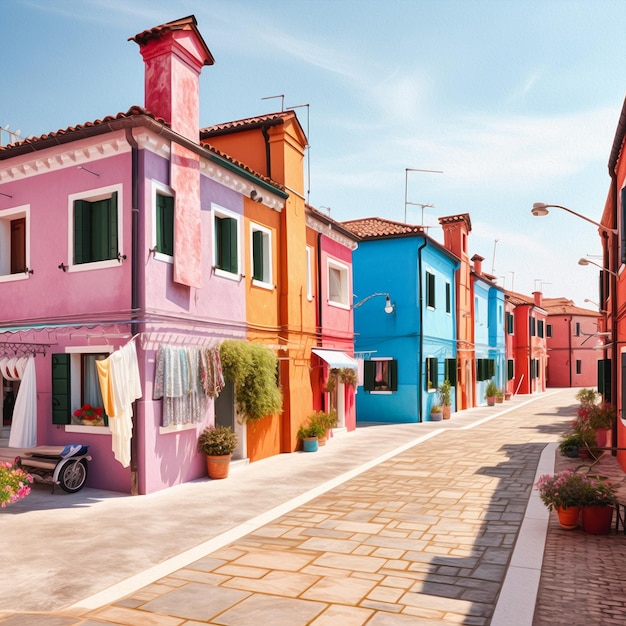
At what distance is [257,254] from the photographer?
49.0 ft

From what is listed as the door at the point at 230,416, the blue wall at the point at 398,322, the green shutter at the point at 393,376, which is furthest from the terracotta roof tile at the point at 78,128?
the green shutter at the point at 393,376

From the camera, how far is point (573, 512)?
8.01 meters

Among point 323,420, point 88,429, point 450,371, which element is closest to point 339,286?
point 323,420

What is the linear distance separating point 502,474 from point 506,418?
13.2 metres

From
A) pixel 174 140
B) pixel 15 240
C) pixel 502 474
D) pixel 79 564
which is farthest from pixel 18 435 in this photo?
pixel 502 474

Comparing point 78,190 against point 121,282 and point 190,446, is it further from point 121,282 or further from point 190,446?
point 190,446

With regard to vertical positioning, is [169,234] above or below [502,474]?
above

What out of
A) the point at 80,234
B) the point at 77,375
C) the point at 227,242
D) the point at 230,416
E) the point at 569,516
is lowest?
the point at 569,516

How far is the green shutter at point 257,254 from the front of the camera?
48.7 feet

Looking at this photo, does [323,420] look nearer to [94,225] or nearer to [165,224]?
[165,224]

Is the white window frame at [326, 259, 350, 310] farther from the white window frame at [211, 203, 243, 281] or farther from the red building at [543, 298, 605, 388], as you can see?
the red building at [543, 298, 605, 388]

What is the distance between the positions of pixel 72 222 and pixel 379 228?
15.5m

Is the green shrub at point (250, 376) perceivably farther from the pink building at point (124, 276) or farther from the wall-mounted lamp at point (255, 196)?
the wall-mounted lamp at point (255, 196)

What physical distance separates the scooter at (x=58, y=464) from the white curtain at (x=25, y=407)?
226 mm
